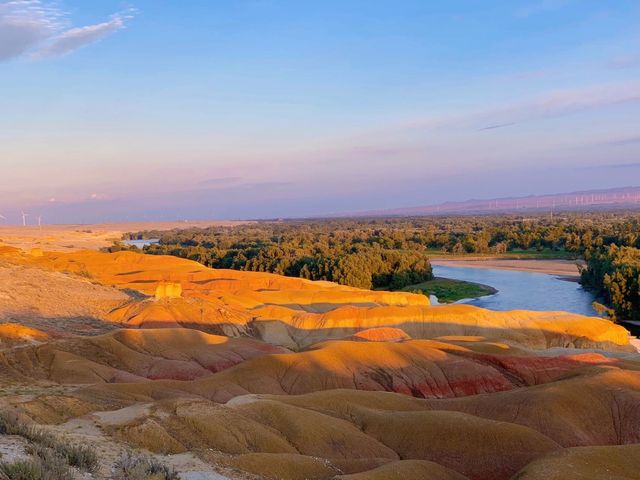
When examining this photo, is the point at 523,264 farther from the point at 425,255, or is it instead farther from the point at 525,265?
the point at 425,255

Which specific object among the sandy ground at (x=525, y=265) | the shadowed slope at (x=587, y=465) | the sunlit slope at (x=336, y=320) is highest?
the shadowed slope at (x=587, y=465)

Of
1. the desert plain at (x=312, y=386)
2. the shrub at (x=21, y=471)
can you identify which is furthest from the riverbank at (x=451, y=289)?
the shrub at (x=21, y=471)

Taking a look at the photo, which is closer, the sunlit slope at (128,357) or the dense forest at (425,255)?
the sunlit slope at (128,357)

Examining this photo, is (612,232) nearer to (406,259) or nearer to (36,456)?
(406,259)

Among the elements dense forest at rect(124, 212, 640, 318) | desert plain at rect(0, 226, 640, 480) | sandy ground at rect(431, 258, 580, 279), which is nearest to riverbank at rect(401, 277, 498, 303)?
dense forest at rect(124, 212, 640, 318)

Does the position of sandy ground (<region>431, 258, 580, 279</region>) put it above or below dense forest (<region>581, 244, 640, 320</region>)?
below

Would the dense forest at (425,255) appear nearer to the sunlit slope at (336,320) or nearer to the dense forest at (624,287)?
the dense forest at (624,287)

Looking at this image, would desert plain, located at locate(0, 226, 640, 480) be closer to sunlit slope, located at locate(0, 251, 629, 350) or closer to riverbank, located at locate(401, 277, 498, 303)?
sunlit slope, located at locate(0, 251, 629, 350)
